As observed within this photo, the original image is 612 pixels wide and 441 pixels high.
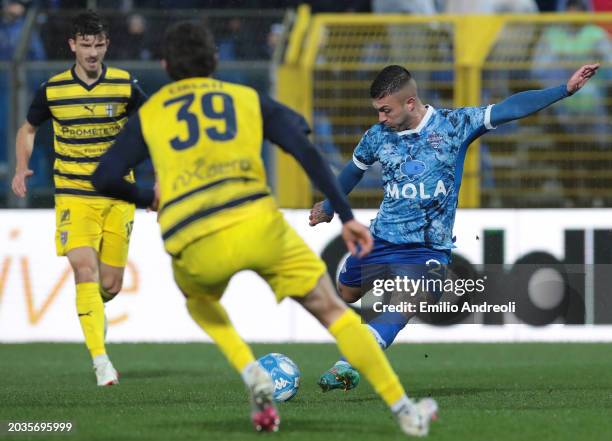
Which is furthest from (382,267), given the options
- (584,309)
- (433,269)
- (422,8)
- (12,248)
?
(422,8)

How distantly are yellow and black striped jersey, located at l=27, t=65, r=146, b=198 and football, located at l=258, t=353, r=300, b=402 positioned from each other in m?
2.14

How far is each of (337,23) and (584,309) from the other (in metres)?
3.89

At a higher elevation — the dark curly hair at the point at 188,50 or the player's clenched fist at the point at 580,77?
the dark curly hair at the point at 188,50

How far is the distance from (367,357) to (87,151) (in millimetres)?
4169

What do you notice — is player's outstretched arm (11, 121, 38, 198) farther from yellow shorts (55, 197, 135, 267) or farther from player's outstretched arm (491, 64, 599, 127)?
player's outstretched arm (491, 64, 599, 127)

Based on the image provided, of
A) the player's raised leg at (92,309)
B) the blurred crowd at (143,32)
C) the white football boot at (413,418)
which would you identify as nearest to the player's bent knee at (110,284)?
the player's raised leg at (92,309)

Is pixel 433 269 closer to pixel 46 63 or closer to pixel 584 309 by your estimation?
pixel 584 309

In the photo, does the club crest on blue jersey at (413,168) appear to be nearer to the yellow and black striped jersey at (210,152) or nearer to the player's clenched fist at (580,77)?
the player's clenched fist at (580,77)

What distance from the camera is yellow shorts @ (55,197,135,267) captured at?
9.71m

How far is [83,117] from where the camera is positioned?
9.75 metres

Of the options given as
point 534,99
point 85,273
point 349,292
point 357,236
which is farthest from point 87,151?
point 357,236

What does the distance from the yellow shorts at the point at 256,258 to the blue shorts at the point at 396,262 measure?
7.68 ft

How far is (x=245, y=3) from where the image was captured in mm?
16359

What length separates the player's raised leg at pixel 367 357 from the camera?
20.0 feet
